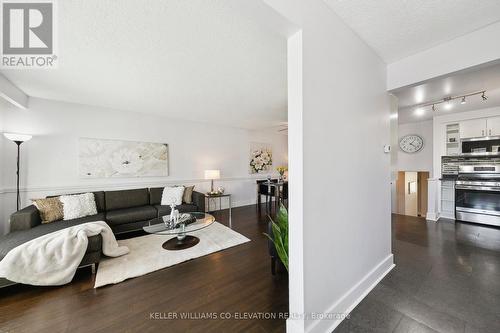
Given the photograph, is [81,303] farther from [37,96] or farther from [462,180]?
[462,180]

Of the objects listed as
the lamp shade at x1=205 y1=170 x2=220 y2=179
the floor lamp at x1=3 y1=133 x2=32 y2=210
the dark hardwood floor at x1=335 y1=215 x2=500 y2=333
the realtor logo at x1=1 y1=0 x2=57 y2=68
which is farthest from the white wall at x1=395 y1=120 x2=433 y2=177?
the floor lamp at x1=3 y1=133 x2=32 y2=210

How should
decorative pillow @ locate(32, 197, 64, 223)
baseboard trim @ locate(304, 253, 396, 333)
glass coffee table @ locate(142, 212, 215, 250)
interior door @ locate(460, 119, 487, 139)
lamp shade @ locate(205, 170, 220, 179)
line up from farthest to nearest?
lamp shade @ locate(205, 170, 220, 179), interior door @ locate(460, 119, 487, 139), decorative pillow @ locate(32, 197, 64, 223), glass coffee table @ locate(142, 212, 215, 250), baseboard trim @ locate(304, 253, 396, 333)

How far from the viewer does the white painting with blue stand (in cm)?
343

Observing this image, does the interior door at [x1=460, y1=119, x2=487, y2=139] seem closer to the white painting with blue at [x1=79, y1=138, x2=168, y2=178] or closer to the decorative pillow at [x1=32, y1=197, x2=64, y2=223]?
the white painting with blue at [x1=79, y1=138, x2=168, y2=178]

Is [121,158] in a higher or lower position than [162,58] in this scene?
lower

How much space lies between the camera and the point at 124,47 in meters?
1.77

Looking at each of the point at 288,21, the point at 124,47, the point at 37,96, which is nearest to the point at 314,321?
the point at 288,21

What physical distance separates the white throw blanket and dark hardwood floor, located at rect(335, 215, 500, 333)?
2674mm

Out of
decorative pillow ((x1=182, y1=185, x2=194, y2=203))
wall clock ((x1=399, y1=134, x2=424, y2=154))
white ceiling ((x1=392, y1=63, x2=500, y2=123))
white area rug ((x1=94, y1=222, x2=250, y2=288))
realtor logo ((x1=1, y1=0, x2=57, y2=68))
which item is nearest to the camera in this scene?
realtor logo ((x1=1, y1=0, x2=57, y2=68))

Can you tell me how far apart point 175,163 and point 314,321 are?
163 inches

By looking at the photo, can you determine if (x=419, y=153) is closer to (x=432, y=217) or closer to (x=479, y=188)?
(x=479, y=188)

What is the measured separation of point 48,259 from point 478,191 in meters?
7.02

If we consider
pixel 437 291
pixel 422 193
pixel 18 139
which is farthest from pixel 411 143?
pixel 18 139

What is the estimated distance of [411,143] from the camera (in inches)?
193
